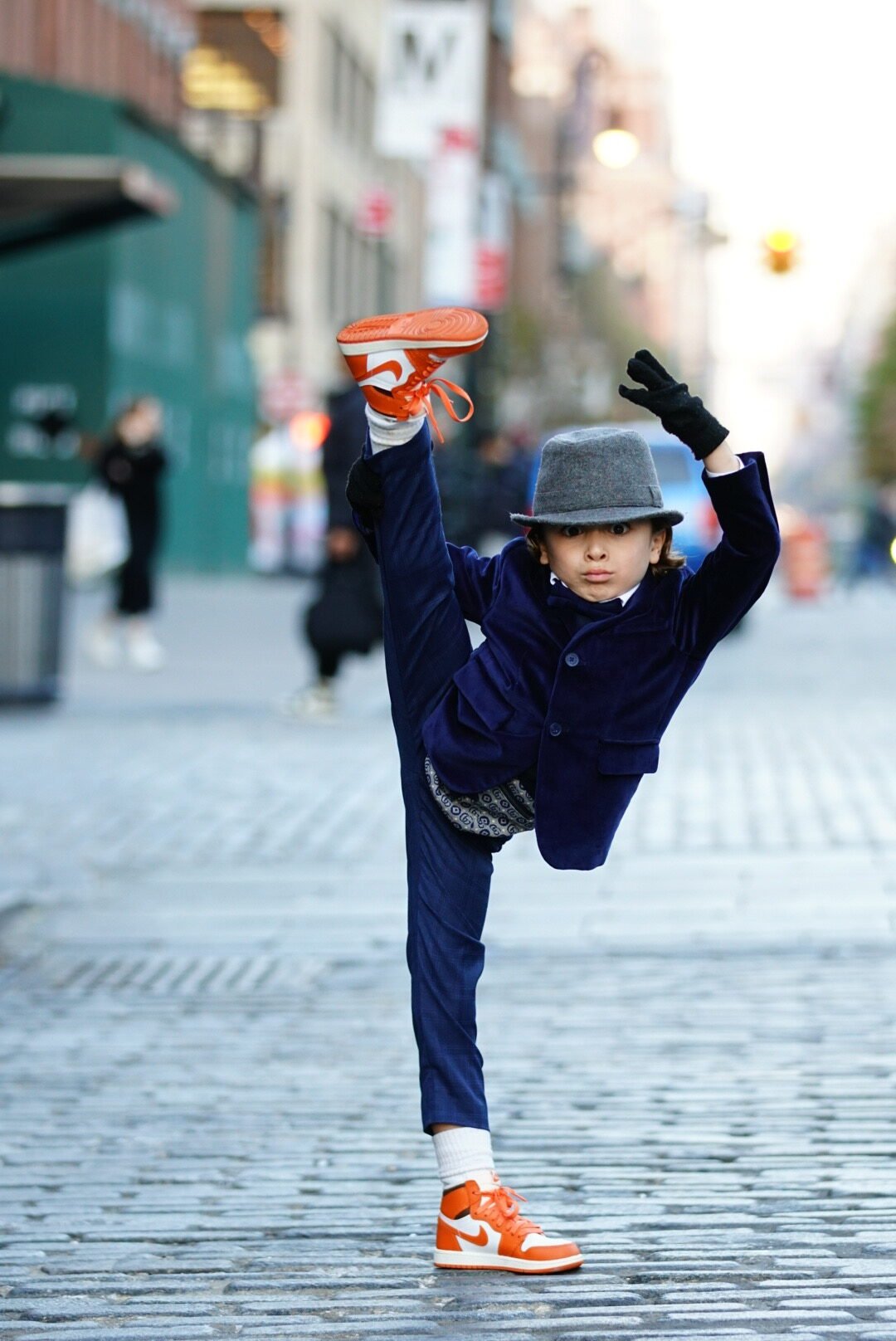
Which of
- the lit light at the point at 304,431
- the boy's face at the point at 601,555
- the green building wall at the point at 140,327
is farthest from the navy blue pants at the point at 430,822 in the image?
the lit light at the point at 304,431

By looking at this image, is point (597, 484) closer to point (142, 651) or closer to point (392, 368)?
point (392, 368)

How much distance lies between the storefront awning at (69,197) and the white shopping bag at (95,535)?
11666mm

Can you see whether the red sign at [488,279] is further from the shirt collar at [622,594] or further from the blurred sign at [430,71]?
the shirt collar at [622,594]

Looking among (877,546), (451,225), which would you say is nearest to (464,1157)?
(451,225)

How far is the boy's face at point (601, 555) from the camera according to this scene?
13.6 feet

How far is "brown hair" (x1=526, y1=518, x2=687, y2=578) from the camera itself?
166 inches

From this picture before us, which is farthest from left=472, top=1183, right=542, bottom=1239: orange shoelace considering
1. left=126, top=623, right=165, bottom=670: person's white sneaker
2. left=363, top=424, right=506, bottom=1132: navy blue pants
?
left=126, top=623, right=165, bottom=670: person's white sneaker

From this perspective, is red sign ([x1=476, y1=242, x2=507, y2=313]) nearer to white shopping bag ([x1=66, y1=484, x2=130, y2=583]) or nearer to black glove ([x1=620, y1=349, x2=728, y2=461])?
white shopping bag ([x1=66, y1=484, x2=130, y2=583])

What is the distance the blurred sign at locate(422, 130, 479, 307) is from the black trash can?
8.23 m

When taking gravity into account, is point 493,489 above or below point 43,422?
below

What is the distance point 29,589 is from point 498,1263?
10.8 m

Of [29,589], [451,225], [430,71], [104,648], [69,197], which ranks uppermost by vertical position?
[430,71]

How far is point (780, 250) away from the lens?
115 feet

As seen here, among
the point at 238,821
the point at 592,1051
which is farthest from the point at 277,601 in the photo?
the point at 592,1051
